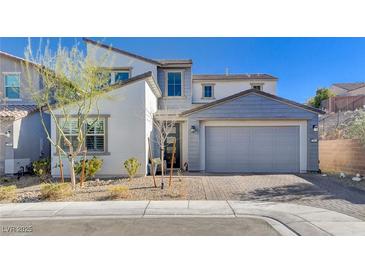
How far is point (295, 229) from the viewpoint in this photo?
579 centimetres

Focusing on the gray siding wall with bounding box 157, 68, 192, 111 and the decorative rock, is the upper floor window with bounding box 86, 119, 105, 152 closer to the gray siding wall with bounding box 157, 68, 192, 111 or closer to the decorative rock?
the gray siding wall with bounding box 157, 68, 192, 111

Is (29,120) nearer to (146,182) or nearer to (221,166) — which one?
(146,182)

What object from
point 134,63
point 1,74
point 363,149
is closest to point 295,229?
point 363,149

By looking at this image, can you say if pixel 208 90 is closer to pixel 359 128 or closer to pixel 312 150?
pixel 312 150

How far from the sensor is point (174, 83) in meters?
18.2

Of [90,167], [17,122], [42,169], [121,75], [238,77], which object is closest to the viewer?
[90,167]

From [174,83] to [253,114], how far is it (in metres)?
6.75

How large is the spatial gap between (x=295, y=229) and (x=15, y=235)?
6.06 metres

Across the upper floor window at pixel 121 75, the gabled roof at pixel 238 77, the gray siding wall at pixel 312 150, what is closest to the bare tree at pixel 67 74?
the upper floor window at pixel 121 75

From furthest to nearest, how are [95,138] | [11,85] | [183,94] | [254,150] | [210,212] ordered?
[183,94] < [11,85] < [254,150] < [95,138] < [210,212]

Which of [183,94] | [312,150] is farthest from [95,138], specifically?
[312,150]

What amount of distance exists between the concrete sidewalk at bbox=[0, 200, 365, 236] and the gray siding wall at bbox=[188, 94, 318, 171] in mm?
5782

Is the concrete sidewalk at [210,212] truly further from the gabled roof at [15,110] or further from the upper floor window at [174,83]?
the upper floor window at [174,83]

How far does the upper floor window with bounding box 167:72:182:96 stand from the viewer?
59.4ft
